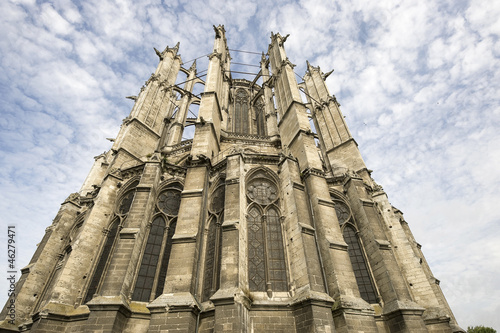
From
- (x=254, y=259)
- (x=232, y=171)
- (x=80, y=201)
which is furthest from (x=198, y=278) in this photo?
(x=80, y=201)

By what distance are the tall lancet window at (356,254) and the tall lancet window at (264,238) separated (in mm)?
3632

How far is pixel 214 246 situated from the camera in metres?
10.3

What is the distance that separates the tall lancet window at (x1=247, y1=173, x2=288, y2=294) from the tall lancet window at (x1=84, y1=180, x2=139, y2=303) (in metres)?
5.17

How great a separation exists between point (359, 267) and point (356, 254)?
0.57m

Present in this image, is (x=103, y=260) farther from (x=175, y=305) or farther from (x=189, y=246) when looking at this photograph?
(x=175, y=305)

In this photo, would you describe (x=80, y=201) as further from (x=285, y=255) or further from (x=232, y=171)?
(x=285, y=255)

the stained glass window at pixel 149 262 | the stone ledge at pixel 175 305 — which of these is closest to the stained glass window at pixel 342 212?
the stone ledge at pixel 175 305

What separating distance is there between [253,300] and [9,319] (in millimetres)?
9351

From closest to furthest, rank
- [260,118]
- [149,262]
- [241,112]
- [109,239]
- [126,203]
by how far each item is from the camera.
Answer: [149,262]
[109,239]
[126,203]
[260,118]
[241,112]

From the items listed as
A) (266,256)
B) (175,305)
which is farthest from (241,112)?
(175,305)

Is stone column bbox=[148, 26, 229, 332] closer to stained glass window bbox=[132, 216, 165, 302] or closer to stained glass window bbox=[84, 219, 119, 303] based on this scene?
stained glass window bbox=[132, 216, 165, 302]

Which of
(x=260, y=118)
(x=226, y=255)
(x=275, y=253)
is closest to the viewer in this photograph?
(x=226, y=255)

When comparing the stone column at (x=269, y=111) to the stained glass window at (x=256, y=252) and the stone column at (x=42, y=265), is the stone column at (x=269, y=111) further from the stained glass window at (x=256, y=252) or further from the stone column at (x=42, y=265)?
the stone column at (x=42, y=265)

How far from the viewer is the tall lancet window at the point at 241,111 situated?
25984 millimetres
